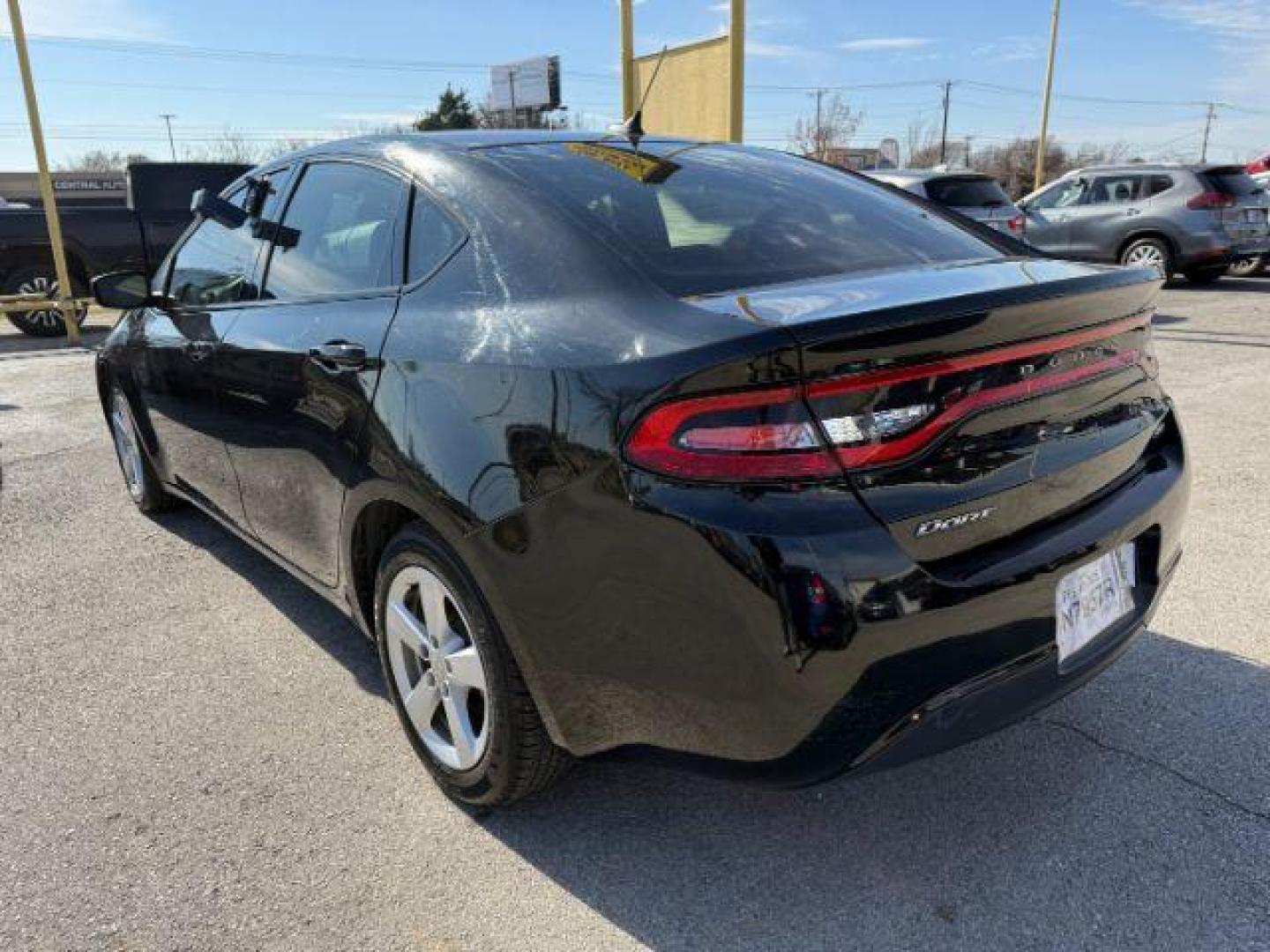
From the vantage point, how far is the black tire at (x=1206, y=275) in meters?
12.9

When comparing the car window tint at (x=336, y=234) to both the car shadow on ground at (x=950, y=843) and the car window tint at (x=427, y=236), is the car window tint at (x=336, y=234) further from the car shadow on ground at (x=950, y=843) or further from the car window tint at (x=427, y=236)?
the car shadow on ground at (x=950, y=843)

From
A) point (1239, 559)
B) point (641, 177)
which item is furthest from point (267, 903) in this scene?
point (1239, 559)

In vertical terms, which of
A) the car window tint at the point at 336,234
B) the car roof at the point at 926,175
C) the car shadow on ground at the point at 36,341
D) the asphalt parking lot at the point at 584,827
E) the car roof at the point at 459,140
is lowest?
the car shadow on ground at the point at 36,341

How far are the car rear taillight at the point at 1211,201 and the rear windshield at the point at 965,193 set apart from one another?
3008 millimetres

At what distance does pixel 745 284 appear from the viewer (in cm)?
209

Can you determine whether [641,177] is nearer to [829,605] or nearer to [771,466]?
[771,466]

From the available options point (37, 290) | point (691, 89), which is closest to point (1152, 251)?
point (691, 89)

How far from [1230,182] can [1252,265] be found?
2758 millimetres

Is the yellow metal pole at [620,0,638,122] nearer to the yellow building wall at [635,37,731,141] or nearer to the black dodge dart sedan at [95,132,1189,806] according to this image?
the yellow building wall at [635,37,731,141]

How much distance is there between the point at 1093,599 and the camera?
2.05 m

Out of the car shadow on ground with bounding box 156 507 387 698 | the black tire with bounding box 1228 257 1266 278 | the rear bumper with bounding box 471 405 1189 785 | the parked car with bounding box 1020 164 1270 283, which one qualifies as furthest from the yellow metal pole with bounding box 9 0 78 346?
the black tire with bounding box 1228 257 1266 278

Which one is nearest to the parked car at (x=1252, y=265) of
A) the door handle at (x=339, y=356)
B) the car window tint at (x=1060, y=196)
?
the car window tint at (x=1060, y=196)

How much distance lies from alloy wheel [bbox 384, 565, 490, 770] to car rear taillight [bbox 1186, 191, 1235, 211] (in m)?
13.1

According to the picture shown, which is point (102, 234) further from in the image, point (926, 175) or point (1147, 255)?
point (1147, 255)
